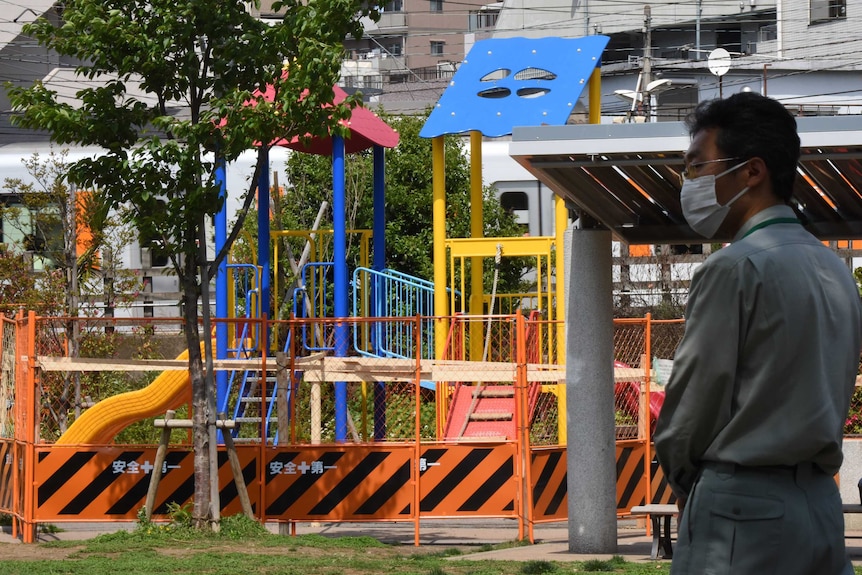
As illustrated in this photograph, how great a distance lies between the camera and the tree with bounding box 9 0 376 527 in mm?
11234

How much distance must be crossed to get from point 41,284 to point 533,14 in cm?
3441

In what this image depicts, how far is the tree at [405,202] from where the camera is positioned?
2445 centimetres

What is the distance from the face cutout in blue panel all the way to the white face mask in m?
10.9

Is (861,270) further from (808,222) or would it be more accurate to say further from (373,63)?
(373,63)

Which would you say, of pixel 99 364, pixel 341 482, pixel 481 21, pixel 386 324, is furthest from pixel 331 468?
pixel 481 21

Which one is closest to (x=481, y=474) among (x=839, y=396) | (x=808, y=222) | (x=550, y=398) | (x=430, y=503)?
(x=430, y=503)

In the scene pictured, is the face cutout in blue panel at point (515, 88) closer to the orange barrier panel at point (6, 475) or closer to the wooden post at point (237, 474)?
the wooden post at point (237, 474)

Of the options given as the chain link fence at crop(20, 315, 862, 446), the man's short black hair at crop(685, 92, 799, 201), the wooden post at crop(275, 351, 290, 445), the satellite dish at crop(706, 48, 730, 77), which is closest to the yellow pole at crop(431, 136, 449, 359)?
the chain link fence at crop(20, 315, 862, 446)

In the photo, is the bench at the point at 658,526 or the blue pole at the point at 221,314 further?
the blue pole at the point at 221,314

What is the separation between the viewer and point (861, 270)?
65.9 ft

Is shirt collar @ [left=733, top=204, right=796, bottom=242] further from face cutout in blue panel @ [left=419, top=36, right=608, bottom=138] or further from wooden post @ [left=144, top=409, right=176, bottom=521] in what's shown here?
face cutout in blue panel @ [left=419, top=36, right=608, bottom=138]

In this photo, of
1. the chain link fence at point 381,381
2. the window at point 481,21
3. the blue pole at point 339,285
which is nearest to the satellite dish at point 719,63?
the chain link fence at point 381,381

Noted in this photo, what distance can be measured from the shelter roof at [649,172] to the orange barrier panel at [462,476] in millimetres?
2888

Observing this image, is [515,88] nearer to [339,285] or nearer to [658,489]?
[339,285]
